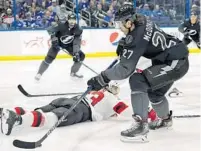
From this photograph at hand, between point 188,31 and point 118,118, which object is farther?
point 188,31

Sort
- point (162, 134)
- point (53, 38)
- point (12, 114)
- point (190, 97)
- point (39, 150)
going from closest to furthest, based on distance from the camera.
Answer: point (39, 150)
point (12, 114)
point (162, 134)
point (190, 97)
point (53, 38)

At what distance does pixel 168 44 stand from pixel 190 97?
5.45 feet

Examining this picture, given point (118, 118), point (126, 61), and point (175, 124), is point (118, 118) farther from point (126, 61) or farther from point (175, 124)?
point (126, 61)

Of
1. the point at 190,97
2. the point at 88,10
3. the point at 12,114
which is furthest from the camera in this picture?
the point at 88,10

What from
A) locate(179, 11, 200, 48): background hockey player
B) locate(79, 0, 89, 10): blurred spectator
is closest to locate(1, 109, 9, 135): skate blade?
locate(179, 11, 200, 48): background hockey player

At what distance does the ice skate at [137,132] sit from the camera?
99.1 inches

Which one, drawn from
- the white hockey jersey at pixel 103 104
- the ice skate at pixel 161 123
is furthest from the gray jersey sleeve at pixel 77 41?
the ice skate at pixel 161 123

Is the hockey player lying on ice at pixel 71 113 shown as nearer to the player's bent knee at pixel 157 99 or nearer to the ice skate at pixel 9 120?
the ice skate at pixel 9 120

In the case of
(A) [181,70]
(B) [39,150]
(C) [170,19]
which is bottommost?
(C) [170,19]

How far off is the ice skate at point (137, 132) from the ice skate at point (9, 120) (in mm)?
651

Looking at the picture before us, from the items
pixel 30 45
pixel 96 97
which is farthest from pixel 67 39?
pixel 96 97

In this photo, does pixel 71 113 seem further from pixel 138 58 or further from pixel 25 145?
pixel 138 58

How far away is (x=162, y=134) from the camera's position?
2.71 m

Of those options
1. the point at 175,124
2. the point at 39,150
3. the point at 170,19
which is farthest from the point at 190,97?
the point at 170,19
